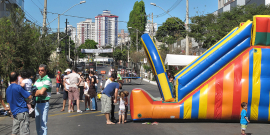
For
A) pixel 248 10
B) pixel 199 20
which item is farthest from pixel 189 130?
pixel 199 20

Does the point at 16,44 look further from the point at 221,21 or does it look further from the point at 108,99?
the point at 221,21

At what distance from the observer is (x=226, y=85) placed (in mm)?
8812

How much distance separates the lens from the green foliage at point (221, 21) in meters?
20.1

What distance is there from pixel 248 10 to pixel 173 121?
1476 cm

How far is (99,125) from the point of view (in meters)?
8.72

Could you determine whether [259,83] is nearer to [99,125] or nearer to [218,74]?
[218,74]

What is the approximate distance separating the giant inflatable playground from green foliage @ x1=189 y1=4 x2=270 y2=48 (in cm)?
1157

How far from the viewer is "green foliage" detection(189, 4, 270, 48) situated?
20094mm

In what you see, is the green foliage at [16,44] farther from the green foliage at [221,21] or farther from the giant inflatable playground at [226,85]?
the green foliage at [221,21]

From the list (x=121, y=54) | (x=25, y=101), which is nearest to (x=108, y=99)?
(x=25, y=101)

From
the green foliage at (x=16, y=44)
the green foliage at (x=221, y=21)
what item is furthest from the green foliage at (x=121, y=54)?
the green foliage at (x=16, y=44)

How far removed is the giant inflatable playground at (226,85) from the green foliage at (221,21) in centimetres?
1157

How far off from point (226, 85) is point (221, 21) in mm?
14359

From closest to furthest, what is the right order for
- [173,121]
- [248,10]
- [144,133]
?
[144,133] < [173,121] < [248,10]
